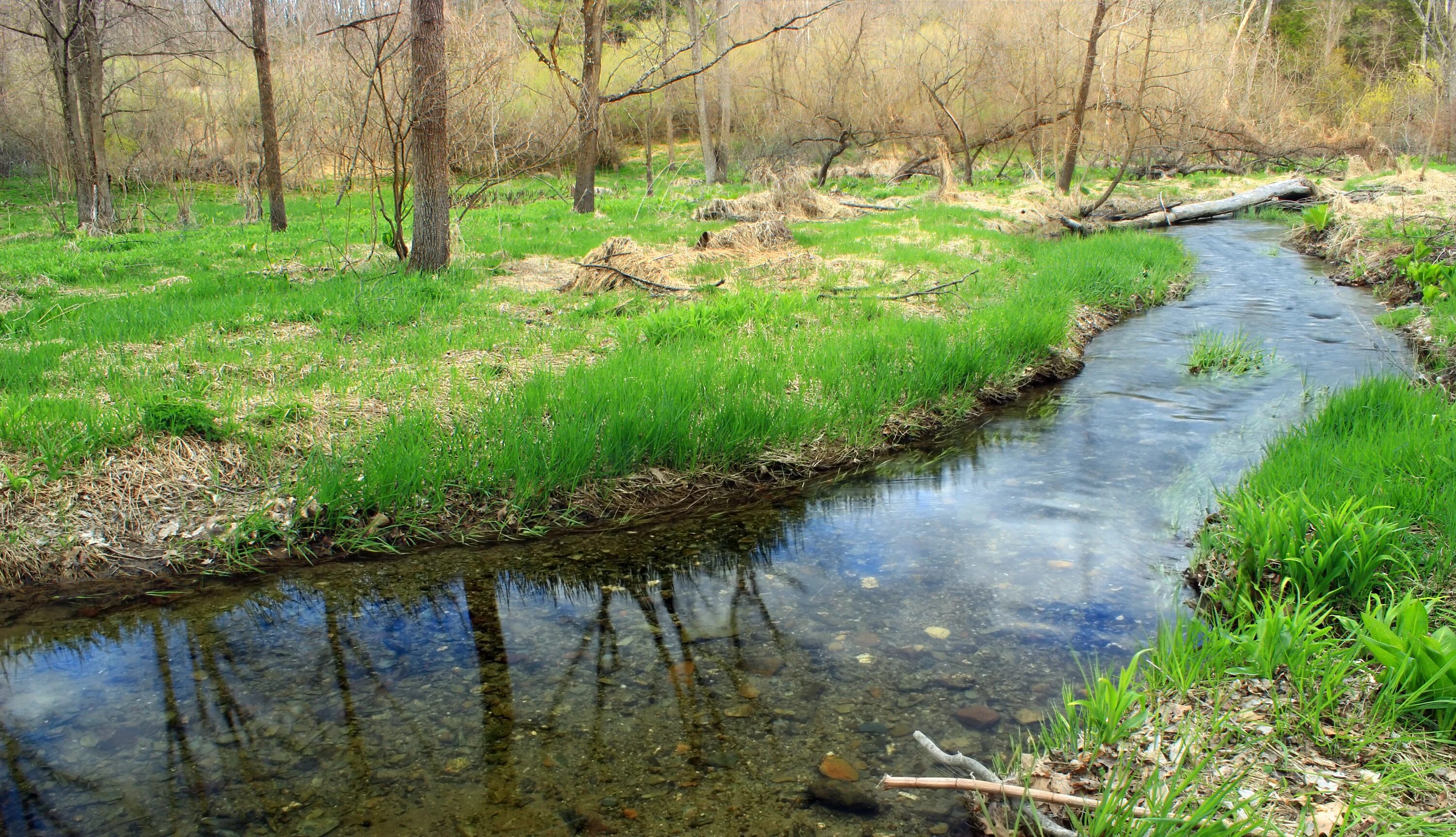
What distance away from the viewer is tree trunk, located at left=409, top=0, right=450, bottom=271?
9.62 metres

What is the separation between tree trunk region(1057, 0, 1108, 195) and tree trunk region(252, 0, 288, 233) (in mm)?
16303

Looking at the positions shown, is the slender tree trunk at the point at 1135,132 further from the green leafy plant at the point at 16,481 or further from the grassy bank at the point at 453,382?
the green leafy plant at the point at 16,481

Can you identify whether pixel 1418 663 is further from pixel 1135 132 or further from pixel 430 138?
pixel 1135 132

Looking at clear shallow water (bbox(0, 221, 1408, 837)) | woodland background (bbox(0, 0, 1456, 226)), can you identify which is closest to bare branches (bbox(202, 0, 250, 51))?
woodland background (bbox(0, 0, 1456, 226))

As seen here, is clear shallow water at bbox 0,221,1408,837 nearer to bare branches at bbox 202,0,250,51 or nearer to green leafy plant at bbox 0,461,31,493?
green leafy plant at bbox 0,461,31,493

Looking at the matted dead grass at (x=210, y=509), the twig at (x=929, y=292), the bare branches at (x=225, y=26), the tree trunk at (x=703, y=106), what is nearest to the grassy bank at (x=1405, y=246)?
the twig at (x=929, y=292)

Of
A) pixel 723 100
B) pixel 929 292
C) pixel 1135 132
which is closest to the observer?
pixel 929 292

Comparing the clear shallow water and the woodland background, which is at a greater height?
the woodland background

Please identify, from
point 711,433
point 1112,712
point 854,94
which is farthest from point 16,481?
point 854,94

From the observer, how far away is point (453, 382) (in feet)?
20.8

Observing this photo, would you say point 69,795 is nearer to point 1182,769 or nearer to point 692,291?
point 1182,769

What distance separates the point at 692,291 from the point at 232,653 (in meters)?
6.82

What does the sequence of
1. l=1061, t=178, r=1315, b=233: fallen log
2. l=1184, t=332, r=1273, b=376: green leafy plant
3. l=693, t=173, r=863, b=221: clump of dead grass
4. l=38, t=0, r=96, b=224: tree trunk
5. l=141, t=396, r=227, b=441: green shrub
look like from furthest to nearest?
l=1061, t=178, r=1315, b=233: fallen log, l=38, t=0, r=96, b=224: tree trunk, l=693, t=173, r=863, b=221: clump of dead grass, l=1184, t=332, r=1273, b=376: green leafy plant, l=141, t=396, r=227, b=441: green shrub

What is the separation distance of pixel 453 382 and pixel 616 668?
3.33 metres
